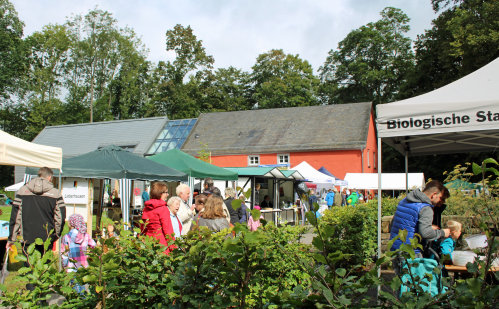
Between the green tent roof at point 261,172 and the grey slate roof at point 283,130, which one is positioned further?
the grey slate roof at point 283,130

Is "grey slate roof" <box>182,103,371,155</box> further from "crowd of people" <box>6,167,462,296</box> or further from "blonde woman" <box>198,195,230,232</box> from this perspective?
"blonde woman" <box>198,195,230,232</box>

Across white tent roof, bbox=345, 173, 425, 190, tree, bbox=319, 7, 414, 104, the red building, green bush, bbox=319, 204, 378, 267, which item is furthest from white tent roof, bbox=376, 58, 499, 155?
tree, bbox=319, 7, 414, 104

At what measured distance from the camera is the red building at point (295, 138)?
1321 inches

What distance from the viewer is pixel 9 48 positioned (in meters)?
44.7

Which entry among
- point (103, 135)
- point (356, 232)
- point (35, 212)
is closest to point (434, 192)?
point (356, 232)

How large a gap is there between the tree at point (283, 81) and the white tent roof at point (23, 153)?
42827 mm

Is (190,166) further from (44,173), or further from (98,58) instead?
(98,58)

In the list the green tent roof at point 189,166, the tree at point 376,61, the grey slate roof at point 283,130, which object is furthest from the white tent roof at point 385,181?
the tree at point 376,61

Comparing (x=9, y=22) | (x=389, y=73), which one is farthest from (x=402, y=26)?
(x=9, y=22)

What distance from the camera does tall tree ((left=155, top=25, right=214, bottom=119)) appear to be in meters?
50.7

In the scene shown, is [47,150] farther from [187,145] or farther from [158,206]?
[187,145]

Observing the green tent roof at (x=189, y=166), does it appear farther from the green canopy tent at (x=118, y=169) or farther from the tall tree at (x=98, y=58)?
the tall tree at (x=98, y=58)

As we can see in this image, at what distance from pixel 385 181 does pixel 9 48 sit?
38.9 metres

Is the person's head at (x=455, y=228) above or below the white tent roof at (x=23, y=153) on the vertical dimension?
below
